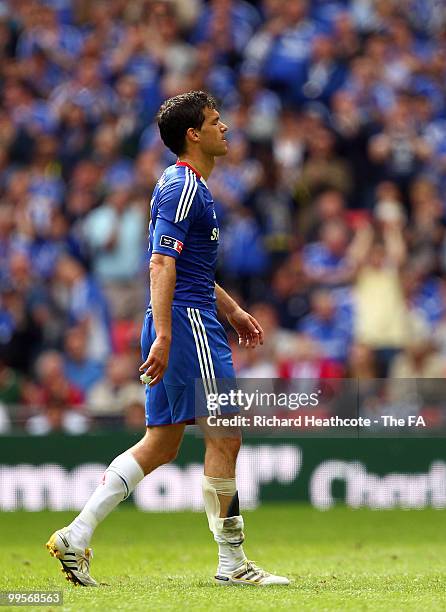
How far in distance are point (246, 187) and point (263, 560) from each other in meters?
7.07

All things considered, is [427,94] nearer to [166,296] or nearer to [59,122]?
[59,122]

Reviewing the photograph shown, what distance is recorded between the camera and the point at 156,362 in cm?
637

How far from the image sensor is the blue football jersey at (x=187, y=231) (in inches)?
260

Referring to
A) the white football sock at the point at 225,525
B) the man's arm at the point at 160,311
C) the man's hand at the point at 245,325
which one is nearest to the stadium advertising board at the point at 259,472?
the man's hand at the point at 245,325

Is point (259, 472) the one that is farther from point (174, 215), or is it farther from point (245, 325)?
→ point (174, 215)

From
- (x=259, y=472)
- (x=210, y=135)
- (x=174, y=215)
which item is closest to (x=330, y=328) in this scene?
(x=259, y=472)

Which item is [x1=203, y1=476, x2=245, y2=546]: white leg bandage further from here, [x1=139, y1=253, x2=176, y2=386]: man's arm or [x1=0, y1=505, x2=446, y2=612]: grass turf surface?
[x1=139, y1=253, x2=176, y2=386]: man's arm

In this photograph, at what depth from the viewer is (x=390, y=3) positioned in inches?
661

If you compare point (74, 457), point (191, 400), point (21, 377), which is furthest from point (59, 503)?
point (191, 400)

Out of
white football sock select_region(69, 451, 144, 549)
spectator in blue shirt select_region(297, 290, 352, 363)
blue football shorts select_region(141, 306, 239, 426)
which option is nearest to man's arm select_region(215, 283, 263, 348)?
blue football shorts select_region(141, 306, 239, 426)

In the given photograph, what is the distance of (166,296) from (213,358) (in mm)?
435

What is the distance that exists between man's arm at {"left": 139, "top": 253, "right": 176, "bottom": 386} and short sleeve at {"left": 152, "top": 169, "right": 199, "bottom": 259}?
0.06 metres

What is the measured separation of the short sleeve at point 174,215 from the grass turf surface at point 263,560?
168 cm

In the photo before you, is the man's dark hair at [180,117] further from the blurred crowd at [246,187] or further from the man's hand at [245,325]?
the blurred crowd at [246,187]
